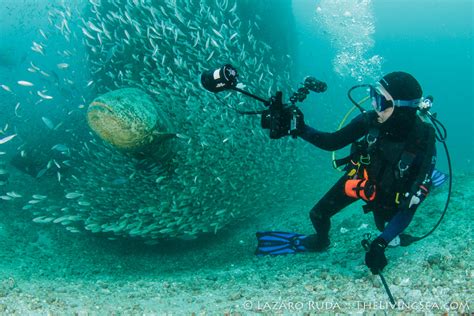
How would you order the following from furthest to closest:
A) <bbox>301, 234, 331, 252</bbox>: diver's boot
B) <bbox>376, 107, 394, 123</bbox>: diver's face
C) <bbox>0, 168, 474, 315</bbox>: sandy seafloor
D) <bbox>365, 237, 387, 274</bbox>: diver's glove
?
<bbox>301, 234, 331, 252</bbox>: diver's boot → <bbox>376, 107, 394, 123</bbox>: diver's face → <bbox>365, 237, 387, 274</bbox>: diver's glove → <bbox>0, 168, 474, 315</bbox>: sandy seafloor

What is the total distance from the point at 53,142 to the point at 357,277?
39.2 ft

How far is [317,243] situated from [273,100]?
2.87 meters

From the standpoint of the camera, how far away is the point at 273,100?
11.6 ft

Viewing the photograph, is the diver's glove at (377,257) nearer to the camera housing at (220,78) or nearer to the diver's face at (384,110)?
the diver's face at (384,110)

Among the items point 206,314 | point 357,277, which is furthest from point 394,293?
point 206,314

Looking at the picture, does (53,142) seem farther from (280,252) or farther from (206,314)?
(206,314)

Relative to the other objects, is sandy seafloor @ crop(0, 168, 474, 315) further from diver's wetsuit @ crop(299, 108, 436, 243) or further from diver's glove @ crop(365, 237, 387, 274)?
diver's wetsuit @ crop(299, 108, 436, 243)

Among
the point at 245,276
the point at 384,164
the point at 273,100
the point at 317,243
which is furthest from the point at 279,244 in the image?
the point at 273,100

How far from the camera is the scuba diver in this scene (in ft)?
11.1

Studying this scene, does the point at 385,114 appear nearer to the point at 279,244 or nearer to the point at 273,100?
the point at 273,100

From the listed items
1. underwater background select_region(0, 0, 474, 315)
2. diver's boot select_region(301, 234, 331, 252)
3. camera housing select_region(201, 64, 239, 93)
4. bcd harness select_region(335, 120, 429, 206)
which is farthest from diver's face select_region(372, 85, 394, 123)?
diver's boot select_region(301, 234, 331, 252)

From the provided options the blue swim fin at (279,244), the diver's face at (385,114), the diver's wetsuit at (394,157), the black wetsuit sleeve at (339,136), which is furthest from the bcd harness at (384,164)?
the blue swim fin at (279,244)

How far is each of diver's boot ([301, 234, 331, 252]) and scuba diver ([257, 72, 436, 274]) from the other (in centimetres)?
119

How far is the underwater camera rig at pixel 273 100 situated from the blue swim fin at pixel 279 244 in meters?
2.53
